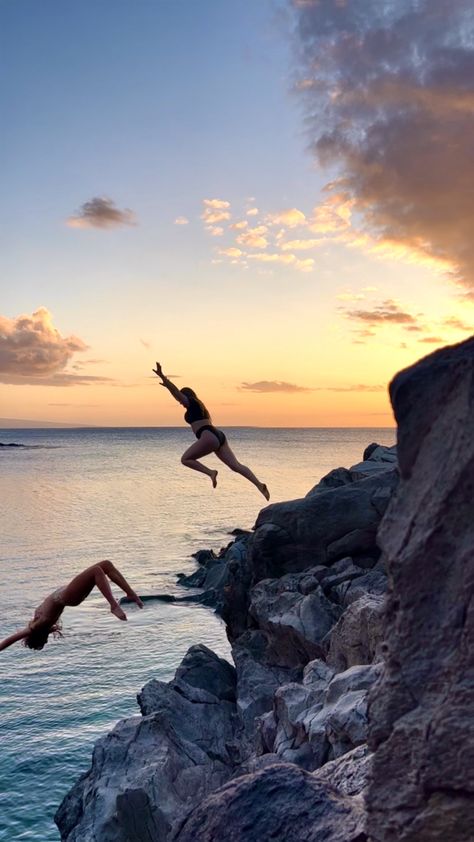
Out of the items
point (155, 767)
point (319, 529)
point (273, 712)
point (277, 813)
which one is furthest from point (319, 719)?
point (319, 529)

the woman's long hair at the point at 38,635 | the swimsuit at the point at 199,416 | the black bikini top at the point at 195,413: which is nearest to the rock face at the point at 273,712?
the woman's long hair at the point at 38,635

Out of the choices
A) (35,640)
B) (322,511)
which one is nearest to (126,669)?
(322,511)

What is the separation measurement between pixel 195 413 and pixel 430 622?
27.2 feet

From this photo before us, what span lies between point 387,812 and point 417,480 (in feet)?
9.21

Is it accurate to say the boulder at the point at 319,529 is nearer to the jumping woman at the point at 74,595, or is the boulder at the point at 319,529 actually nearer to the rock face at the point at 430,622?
the jumping woman at the point at 74,595

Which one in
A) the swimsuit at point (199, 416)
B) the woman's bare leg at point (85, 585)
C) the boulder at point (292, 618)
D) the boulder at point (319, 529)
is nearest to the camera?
the woman's bare leg at point (85, 585)

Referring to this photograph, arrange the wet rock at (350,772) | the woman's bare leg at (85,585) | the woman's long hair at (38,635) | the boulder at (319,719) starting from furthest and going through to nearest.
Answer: the woman's long hair at (38,635)
the woman's bare leg at (85,585)
the boulder at (319,719)
the wet rock at (350,772)

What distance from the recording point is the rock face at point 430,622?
5.75 m

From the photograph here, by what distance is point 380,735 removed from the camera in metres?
6.18

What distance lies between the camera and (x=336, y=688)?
12.7 metres

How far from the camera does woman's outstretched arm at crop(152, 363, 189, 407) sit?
12555mm

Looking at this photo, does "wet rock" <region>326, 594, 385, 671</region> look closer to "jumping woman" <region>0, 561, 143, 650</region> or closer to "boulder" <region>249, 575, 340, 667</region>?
"boulder" <region>249, 575, 340, 667</region>

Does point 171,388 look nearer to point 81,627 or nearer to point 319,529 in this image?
point 319,529

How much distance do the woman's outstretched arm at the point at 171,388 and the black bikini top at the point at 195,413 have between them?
140 mm
